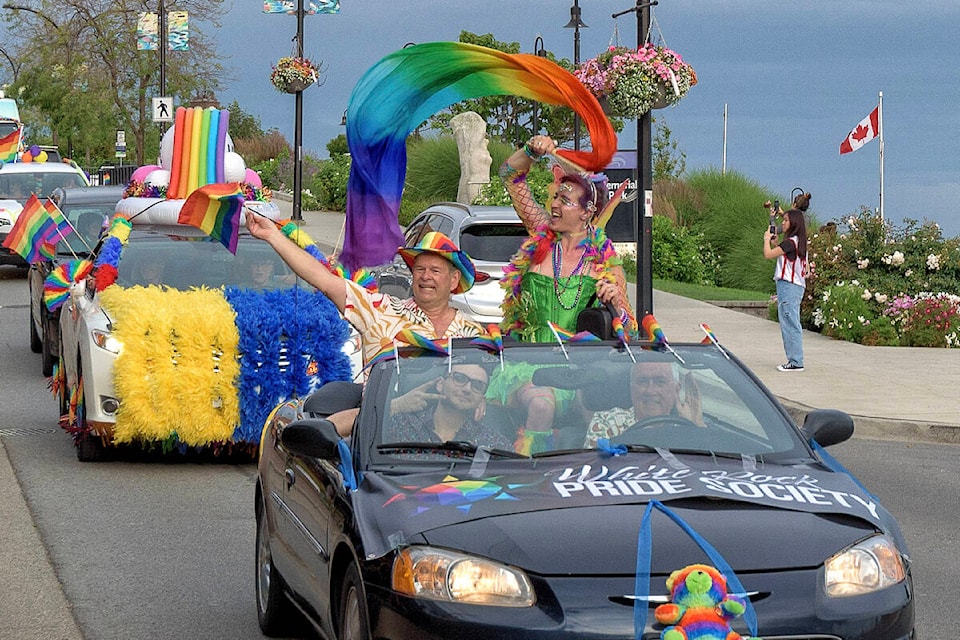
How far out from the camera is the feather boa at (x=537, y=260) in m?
7.74

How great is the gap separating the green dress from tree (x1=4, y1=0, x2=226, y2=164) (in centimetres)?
5081

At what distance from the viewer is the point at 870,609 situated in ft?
15.5

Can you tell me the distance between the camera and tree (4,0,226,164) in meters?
59.5

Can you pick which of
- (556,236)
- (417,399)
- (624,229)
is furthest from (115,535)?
(624,229)

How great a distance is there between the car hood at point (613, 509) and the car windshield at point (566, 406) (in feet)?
0.71

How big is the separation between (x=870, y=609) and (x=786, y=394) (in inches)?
438

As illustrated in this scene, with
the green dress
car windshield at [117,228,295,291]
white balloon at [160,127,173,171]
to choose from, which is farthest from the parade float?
white balloon at [160,127,173,171]

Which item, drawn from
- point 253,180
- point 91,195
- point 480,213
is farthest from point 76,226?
point 480,213

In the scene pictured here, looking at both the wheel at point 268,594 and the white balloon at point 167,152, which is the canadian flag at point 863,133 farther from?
the wheel at point 268,594

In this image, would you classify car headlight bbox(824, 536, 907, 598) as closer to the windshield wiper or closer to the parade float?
the windshield wiper

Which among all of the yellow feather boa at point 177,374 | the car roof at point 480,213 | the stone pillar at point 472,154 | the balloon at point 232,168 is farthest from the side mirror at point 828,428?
the stone pillar at point 472,154

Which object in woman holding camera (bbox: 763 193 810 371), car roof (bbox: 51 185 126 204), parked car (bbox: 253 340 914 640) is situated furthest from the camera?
car roof (bbox: 51 185 126 204)

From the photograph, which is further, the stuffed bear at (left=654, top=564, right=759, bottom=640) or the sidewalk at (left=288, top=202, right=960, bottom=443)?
the sidewalk at (left=288, top=202, right=960, bottom=443)

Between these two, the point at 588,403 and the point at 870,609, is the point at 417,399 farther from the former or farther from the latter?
the point at 870,609
